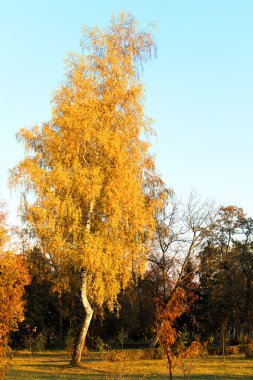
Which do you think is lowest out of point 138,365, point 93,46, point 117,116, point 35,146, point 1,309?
point 138,365

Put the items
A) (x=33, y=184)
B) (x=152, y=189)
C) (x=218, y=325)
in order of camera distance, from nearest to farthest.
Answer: (x=33, y=184)
(x=152, y=189)
(x=218, y=325)

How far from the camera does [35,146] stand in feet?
74.6

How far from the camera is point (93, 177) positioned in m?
21.0

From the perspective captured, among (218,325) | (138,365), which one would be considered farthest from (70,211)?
(218,325)

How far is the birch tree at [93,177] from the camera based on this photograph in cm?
2053

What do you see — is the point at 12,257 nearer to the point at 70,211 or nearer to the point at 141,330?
the point at 70,211

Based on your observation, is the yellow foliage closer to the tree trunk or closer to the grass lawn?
the tree trunk

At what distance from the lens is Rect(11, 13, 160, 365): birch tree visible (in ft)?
67.4

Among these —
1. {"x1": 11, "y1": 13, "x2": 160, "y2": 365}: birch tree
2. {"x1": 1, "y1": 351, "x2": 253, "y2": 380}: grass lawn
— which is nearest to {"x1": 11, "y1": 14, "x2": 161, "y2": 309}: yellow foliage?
{"x1": 11, "y1": 13, "x2": 160, "y2": 365}: birch tree

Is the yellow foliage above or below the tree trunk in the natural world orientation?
above

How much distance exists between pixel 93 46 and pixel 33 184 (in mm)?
7765

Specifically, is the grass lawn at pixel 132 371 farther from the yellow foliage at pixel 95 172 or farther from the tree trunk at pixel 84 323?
the yellow foliage at pixel 95 172

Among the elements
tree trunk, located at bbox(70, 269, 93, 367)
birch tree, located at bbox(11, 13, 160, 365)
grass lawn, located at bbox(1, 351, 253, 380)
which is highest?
birch tree, located at bbox(11, 13, 160, 365)

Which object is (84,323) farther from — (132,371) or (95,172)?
(95,172)
